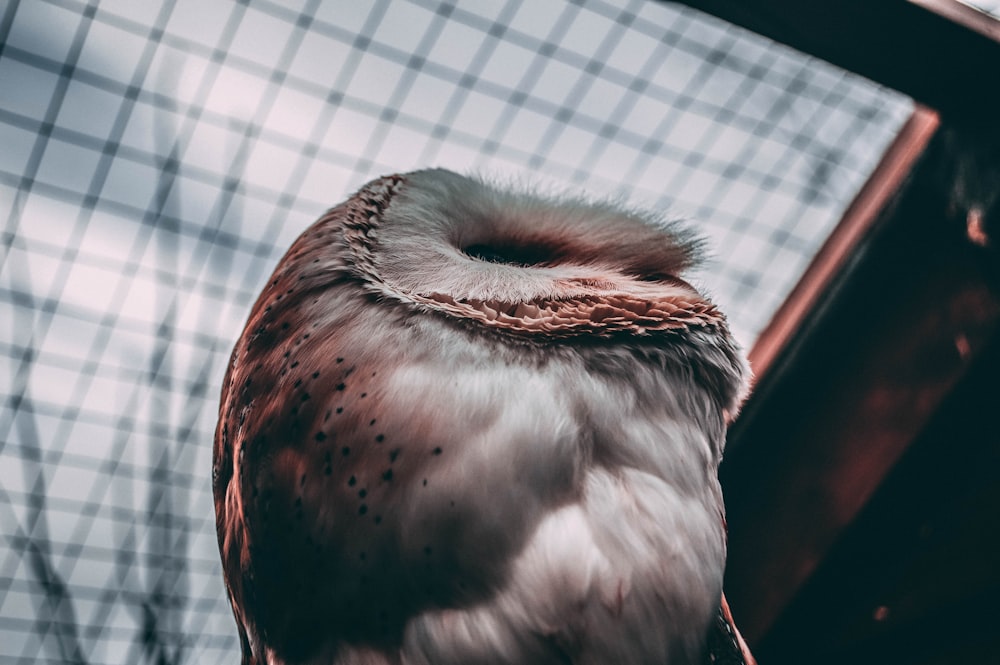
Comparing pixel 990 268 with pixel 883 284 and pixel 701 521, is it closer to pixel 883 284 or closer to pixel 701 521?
pixel 883 284

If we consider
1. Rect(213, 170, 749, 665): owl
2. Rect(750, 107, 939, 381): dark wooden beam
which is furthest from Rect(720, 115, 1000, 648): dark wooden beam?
Rect(213, 170, 749, 665): owl

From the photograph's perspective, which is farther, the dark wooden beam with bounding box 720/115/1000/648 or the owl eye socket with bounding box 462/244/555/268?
the dark wooden beam with bounding box 720/115/1000/648

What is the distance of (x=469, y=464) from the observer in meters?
0.62

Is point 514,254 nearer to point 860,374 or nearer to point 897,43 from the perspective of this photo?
point 897,43

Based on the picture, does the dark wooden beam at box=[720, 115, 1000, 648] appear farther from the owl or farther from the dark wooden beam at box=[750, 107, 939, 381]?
the owl

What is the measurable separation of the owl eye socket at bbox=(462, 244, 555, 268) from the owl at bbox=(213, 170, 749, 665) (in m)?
0.11

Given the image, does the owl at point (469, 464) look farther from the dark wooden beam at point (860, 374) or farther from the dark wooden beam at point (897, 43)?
the dark wooden beam at point (860, 374)

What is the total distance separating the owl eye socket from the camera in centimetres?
94

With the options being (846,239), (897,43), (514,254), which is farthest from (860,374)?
(514,254)

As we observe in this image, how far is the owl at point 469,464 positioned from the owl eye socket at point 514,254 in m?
0.11

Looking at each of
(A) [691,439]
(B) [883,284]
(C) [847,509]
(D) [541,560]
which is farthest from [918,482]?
(D) [541,560]

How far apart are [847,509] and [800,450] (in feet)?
0.44

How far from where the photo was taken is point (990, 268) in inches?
46.9

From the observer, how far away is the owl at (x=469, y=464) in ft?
1.93
